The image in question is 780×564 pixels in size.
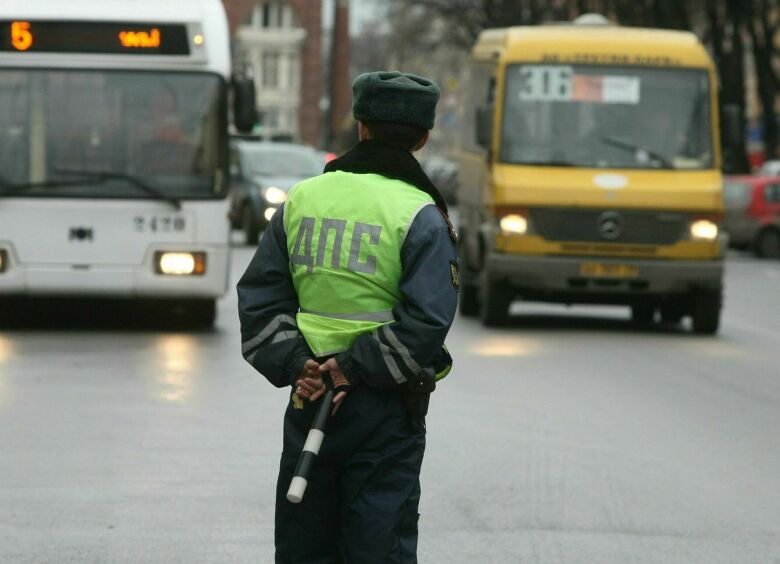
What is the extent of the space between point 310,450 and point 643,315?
14.9 m

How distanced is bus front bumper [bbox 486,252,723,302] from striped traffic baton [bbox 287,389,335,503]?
12113 millimetres

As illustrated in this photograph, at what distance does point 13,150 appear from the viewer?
1538 cm

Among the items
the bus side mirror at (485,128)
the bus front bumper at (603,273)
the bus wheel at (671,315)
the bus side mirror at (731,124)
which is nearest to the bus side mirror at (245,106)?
the bus side mirror at (485,128)

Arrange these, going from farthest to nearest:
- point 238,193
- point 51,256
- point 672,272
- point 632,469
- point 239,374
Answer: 1. point 238,193
2. point 672,272
3. point 51,256
4. point 239,374
5. point 632,469

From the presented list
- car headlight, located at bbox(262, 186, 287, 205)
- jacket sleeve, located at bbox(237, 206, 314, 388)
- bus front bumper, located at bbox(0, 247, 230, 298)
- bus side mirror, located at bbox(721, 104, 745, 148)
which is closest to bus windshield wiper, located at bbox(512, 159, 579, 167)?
bus side mirror, located at bbox(721, 104, 745, 148)

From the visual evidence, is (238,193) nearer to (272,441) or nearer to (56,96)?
(56,96)

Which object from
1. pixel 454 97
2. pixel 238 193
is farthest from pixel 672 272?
pixel 454 97

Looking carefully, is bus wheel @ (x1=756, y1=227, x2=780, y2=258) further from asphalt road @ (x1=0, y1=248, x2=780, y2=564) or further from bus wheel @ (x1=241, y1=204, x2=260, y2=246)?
asphalt road @ (x1=0, y1=248, x2=780, y2=564)

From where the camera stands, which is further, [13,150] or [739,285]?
[739,285]

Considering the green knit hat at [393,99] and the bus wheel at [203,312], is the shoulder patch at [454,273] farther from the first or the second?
the bus wheel at [203,312]

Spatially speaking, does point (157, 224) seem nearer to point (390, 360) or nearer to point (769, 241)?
point (390, 360)

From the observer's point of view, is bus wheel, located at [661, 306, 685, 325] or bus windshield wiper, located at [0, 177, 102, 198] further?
bus wheel, located at [661, 306, 685, 325]

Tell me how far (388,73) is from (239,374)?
27.4ft

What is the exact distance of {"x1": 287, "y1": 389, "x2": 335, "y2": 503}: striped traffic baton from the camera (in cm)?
443
